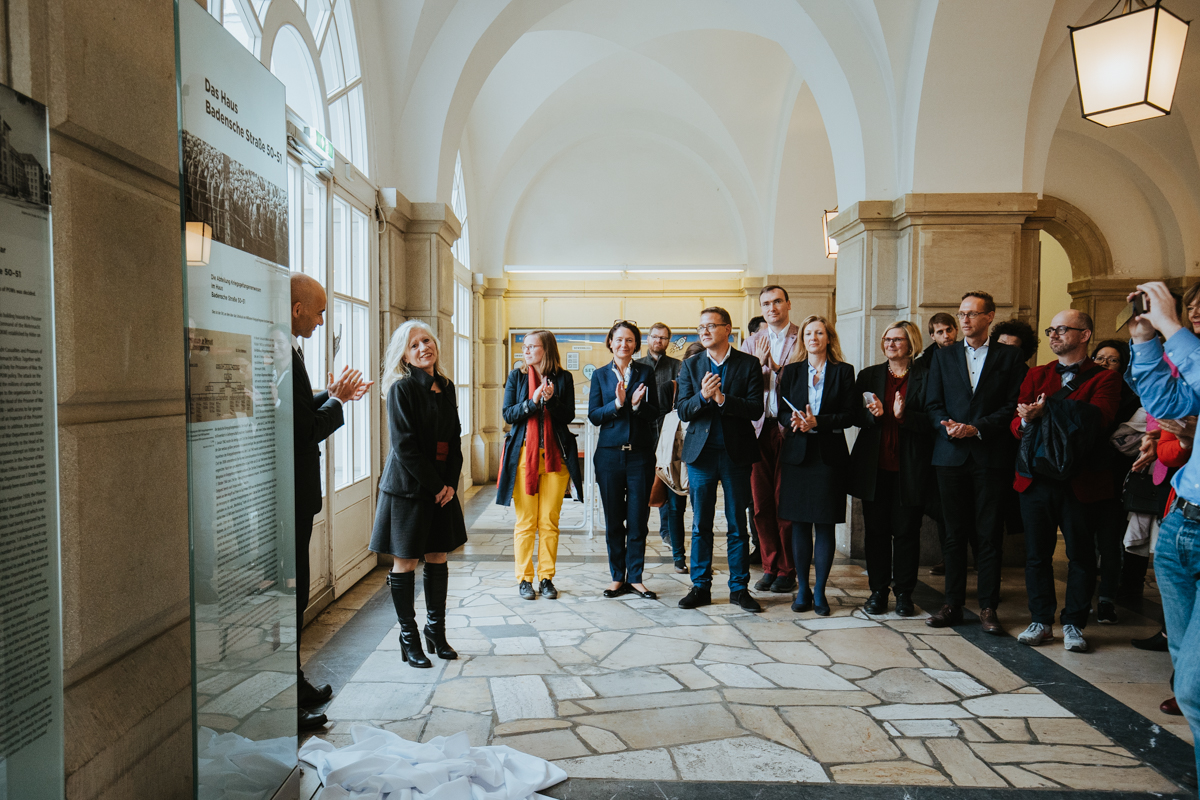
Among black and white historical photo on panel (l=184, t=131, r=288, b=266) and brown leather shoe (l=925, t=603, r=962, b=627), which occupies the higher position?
black and white historical photo on panel (l=184, t=131, r=288, b=266)

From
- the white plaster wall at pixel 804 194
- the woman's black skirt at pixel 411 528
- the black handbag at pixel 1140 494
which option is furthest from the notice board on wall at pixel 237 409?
the white plaster wall at pixel 804 194

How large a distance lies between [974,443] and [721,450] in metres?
1.43

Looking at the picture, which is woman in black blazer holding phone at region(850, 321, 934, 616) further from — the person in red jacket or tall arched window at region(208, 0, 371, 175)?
tall arched window at region(208, 0, 371, 175)

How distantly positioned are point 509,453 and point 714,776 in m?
2.53

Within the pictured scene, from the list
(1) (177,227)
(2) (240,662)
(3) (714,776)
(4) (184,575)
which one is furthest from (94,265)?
(3) (714,776)

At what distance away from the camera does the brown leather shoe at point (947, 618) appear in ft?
13.9

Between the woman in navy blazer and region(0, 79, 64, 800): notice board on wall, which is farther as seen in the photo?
the woman in navy blazer

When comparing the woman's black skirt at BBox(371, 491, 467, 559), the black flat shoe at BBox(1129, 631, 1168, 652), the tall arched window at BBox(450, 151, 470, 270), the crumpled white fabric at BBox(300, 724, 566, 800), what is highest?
the tall arched window at BBox(450, 151, 470, 270)

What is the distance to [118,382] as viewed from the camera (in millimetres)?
1567

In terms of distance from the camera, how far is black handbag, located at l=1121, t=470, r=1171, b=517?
12.5 feet

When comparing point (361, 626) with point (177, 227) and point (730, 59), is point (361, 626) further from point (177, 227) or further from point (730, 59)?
point (730, 59)

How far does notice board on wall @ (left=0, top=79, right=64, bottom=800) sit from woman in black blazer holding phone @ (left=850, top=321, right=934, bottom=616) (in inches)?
160

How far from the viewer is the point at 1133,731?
116 inches

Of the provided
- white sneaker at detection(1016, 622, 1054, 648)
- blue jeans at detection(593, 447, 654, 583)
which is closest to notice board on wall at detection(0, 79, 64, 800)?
blue jeans at detection(593, 447, 654, 583)
